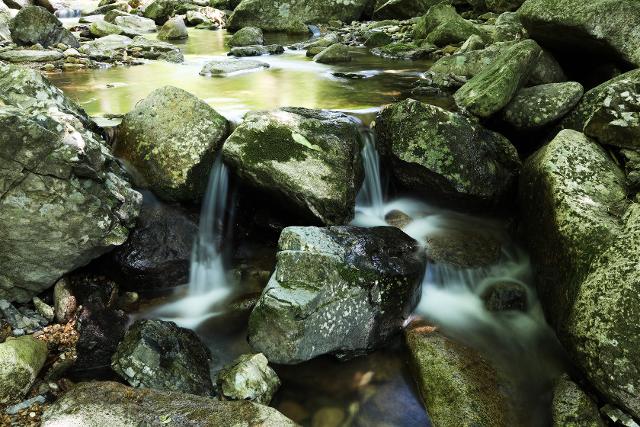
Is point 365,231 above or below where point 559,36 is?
below

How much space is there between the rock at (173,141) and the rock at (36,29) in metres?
8.66

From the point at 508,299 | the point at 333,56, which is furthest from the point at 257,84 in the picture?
the point at 508,299

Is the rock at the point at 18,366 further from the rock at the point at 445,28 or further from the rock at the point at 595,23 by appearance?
the rock at the point at 445,28

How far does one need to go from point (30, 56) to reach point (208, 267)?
337 inches

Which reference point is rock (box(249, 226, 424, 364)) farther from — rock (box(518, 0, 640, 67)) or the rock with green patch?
the rock with green patch

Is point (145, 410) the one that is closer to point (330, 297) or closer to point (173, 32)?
point (330, 297)

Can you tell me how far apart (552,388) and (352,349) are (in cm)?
180

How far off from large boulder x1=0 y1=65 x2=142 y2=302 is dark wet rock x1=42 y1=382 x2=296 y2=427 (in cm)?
A: 157

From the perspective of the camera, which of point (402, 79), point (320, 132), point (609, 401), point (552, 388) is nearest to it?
point (609, 401)

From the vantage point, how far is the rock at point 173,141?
546 cm

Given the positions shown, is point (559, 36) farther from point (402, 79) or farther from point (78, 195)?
point (78, 195)

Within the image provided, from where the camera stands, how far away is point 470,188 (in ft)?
19.4

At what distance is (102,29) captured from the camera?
14594 millimetres

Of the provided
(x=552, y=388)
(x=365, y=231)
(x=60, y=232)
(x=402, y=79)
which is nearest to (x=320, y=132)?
(x=365, y=231)
